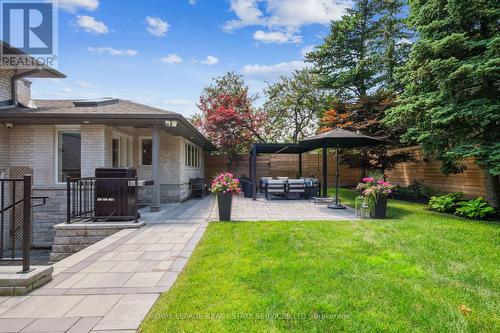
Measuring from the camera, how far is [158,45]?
11.9 m

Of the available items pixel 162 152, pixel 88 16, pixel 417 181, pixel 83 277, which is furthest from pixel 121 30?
pixel 417 181

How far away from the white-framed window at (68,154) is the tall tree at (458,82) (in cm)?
960

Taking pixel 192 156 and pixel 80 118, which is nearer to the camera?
pixel 80 118

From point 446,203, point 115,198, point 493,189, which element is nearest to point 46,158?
point 115,198

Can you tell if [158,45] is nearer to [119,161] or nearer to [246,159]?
[119,161]

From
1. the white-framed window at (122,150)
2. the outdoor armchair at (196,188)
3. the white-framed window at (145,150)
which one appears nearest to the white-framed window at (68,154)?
the white-framed window at (122,150)

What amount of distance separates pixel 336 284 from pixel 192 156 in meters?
11.6

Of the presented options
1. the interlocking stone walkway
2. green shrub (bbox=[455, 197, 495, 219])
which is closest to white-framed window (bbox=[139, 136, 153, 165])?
the interlocking stone walkway

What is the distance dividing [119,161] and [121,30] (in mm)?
5029

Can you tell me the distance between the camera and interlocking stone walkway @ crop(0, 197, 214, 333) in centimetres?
236

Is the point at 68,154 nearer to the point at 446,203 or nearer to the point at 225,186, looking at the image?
the point at 225,186

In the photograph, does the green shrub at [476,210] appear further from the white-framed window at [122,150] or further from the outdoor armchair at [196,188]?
the white-framed window at [122,150]

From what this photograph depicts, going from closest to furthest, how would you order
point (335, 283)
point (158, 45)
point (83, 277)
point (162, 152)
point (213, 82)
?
1. point (335, 283)
2. point (83, 277)
3. point (162, 152)
4. point (158, 45)
5. point (213, 82)

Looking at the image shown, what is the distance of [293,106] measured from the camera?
807 inches
